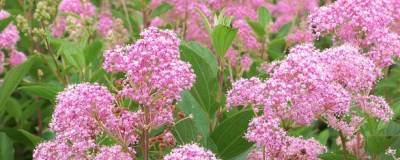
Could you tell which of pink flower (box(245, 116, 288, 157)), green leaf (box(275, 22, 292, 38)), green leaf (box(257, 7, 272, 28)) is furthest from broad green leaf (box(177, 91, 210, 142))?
green leaf (box(275, 22, 292, 38))

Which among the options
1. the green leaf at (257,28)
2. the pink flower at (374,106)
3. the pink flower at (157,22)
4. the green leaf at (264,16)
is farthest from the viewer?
the pink flower at (157,22)

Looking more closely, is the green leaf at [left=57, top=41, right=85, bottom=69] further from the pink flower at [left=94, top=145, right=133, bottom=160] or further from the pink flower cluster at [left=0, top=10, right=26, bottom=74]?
the pink flower at [left=94, top=145, right=133, bottom=160]

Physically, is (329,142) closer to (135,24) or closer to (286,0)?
(286,0)

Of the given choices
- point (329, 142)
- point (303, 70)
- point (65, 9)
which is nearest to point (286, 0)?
point (329, 142)

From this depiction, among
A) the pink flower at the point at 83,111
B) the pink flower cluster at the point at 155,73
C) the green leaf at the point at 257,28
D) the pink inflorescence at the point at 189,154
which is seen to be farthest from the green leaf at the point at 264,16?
the pink inflorescence at the point at 189,154

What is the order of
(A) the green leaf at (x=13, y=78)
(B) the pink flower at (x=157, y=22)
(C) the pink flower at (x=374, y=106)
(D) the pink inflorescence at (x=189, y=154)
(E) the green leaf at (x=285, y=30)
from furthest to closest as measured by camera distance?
(E) the green leaf at (x=285, y=30)
(B) the pink flower at (x=157, y=22)
(A) the green leaf at (x=13, y=78)
(C) the pink flower at (x=374, y=106)
(D) the pink inflorescence at (x=189, y=154)

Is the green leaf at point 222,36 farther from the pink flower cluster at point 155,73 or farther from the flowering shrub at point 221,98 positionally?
the pink flower cluster at point 155,73

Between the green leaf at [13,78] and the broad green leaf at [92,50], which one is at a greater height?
the broad green leaf at [92,50]

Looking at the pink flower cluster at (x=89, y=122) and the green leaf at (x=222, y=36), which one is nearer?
the pink flower cluster at (x=89, y=122)
